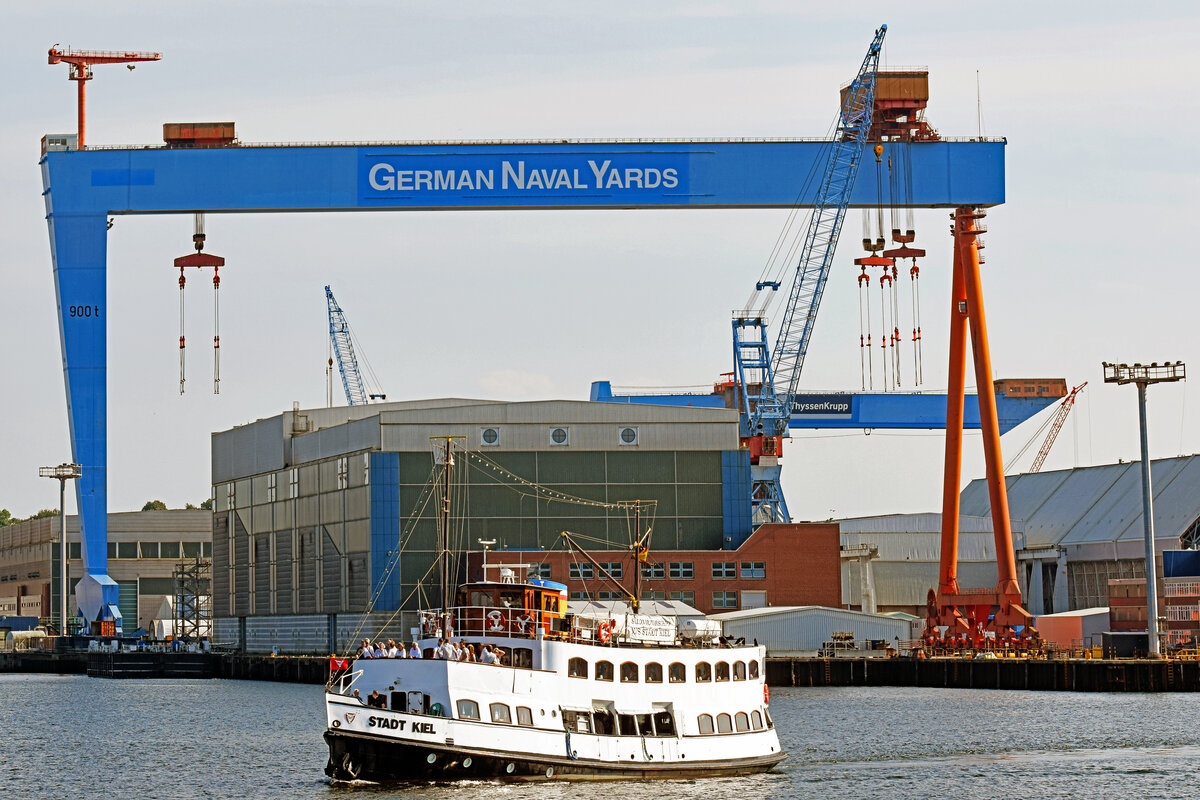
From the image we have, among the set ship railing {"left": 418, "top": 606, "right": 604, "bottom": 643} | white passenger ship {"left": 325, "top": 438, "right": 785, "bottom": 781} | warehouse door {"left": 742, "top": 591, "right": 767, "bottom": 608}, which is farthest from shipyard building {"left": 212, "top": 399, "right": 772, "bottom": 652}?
ship railing {"left": 418, "top": 606, "right": 604, "bottom": 643}

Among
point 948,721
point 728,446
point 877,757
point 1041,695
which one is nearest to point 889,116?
point 728,446

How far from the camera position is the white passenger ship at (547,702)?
1881 inches

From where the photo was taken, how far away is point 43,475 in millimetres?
139625

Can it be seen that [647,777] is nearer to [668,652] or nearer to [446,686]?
[668,652]

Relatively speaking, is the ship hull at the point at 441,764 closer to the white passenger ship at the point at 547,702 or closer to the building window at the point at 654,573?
the white passenger ship at the point at 547,702

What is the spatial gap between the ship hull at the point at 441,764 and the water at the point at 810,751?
1.27ft

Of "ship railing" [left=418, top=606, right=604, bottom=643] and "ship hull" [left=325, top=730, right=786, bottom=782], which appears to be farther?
"ship railing" [left=418, top=606, right=604, bottom=643]

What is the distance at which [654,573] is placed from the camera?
11300cm

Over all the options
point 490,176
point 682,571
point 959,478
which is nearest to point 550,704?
point 490,176

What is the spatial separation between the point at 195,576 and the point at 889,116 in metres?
72.7

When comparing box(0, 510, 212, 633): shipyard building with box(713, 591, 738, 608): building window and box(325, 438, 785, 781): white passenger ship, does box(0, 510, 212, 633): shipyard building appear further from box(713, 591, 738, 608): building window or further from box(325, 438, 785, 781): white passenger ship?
box(325, 438, 785, 781): white passenger ship

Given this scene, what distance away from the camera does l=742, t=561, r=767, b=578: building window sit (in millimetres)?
114625

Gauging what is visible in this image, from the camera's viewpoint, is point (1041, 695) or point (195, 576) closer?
point (1041, 695)

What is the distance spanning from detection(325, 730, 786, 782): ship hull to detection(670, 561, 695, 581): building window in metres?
63.3
